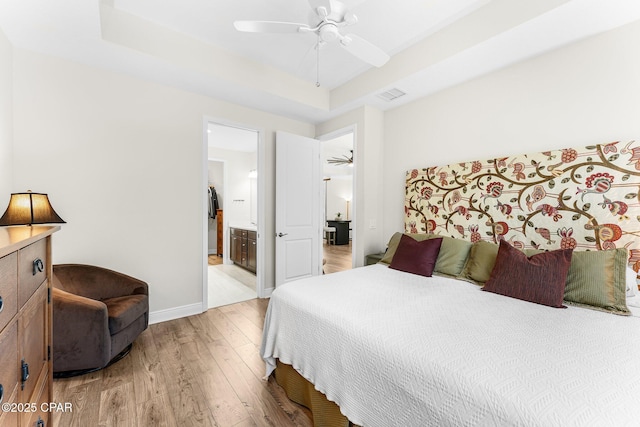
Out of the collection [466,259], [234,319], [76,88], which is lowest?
[234,319]

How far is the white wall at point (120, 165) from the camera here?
239 cm

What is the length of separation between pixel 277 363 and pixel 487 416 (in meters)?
1.44

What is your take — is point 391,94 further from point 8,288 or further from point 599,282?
point 8,288

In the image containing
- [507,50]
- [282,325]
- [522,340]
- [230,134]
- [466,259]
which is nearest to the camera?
[522,340]

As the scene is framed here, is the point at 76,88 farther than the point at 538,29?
Yes

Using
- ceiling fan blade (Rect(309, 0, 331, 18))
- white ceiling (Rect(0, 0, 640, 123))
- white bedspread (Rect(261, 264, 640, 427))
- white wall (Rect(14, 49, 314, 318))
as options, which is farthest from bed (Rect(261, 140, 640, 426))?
ceiling fan blade (Rect(309, 0, 331, 18))

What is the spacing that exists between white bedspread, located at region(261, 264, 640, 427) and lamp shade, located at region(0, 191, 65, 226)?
1750 millimetres

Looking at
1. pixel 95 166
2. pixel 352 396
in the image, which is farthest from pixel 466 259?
pixel 95 166

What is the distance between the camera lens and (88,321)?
1986 millimetres

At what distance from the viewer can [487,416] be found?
924 mm

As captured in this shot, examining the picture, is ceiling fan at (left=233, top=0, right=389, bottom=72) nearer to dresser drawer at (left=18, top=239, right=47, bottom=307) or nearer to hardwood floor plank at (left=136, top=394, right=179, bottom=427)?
dresser drawer at (left=18, top=239, right=47, bottom=307)

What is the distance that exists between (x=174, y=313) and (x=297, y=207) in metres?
1.95

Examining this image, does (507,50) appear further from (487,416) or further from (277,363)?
(277,363)

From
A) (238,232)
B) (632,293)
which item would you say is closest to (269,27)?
(632,293)
